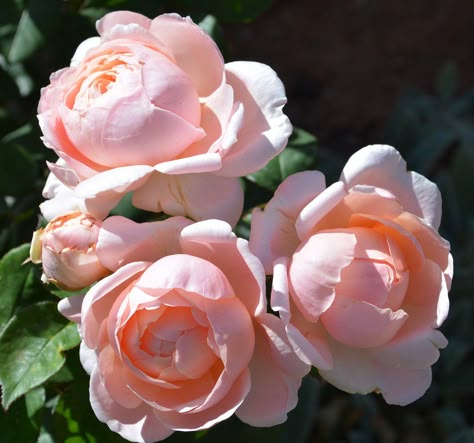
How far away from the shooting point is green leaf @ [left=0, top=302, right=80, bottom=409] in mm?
996

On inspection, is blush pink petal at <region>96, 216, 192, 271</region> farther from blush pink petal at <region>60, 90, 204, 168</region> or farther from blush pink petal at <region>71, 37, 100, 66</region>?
blush pink petal at <region>71, 37, 100, 66</region>

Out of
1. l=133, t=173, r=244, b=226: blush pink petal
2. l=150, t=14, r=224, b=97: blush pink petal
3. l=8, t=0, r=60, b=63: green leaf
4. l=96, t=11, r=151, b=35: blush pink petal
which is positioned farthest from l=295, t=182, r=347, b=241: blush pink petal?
l=8, t=0, r=60, b=63: green leaf

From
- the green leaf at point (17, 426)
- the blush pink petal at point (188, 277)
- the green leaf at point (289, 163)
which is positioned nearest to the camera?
the blush pink petal at point (188, 277)

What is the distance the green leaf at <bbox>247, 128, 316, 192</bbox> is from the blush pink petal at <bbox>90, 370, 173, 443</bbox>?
18.1 inches

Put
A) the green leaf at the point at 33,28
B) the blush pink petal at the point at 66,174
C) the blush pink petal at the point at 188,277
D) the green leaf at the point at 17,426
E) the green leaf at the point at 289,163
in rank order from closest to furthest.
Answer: the blush pink petal at the point at 188,277, the blush pink petal at the point at 66,174, the green leaf at the point at 17,426, the green leaf at the point at 289,163, the green leaf at the point at 33,28

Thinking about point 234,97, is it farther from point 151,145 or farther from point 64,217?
point 64,217

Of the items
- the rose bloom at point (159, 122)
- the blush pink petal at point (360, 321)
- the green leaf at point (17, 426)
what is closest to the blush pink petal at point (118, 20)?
the rose bloom at point (159, 122)

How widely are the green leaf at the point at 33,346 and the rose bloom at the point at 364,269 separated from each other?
333 mm

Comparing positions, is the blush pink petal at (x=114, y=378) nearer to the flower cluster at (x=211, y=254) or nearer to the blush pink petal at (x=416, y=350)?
the flower cluster at (x=211, y=254)

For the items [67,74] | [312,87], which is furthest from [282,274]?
[312,87]

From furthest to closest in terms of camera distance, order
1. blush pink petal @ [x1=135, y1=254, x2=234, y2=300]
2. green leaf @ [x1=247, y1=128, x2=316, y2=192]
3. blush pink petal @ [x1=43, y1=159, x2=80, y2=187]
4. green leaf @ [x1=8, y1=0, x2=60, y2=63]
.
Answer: green leaf @ [x1=8, y1=0, x2=60, y2=63] → green leaf @ [x1=247, y1=128, x2=316, y2=192] → blush pink petal @ [x1=43, y1=159, x2=80, y2=187] → blush pink petal @ [x1=135, y1=254, x2=234, y2=300]

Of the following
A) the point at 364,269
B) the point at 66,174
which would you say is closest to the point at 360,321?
the point at 364,269

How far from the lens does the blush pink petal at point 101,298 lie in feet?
2.69

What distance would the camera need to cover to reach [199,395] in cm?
86
